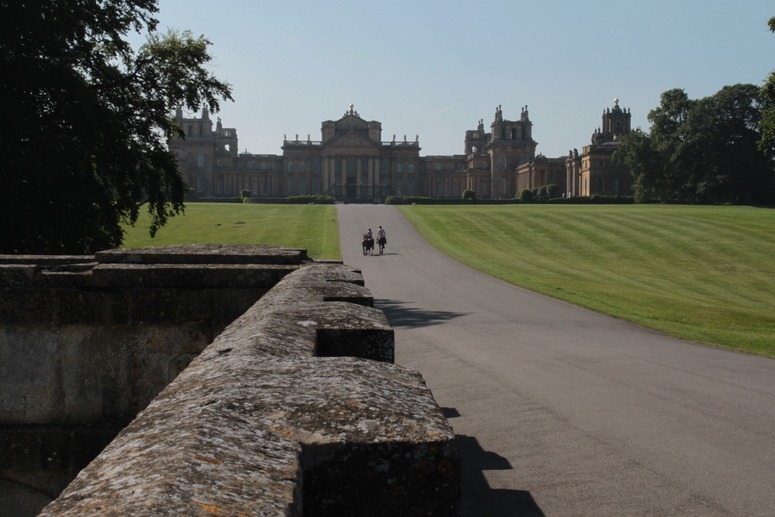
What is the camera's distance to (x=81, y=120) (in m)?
21.7

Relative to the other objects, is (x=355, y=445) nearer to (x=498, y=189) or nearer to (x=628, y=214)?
(x=628, y=214)

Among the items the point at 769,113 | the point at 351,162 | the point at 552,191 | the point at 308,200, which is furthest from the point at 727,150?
the point at 351,162

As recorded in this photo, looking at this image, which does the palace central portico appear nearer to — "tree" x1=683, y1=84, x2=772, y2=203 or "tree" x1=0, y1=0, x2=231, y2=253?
"tree" x1=683, y1=84, x2=772, y2=203

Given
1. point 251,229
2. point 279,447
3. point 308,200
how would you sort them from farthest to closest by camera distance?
point 308,200 < point 251,229 < point 279,447

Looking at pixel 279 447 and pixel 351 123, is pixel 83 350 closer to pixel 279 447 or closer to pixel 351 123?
pixel 279 447

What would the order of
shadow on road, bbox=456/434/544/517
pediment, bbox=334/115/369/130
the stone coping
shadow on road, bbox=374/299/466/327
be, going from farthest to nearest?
1. pediment, bbox=334/115/369/130
2. shadow on road, bbox=374/299/466/327
3. the stone coping
4. shadow on road, bbox=456/434/544/517

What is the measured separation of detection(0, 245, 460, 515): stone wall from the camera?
7.00 feet

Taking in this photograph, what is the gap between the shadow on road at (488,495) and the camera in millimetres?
6008

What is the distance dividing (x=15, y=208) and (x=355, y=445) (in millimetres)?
19374

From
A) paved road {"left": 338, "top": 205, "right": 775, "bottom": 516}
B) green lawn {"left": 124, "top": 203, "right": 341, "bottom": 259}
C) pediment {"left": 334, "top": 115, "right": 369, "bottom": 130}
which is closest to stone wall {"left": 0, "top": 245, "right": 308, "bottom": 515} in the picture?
paved road {"left": 338, "top": 205, "right": 775, "bottom": 516}

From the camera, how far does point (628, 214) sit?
71.6 metres

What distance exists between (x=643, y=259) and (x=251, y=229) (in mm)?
26833

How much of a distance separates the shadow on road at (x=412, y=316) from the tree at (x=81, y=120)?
24.0ft

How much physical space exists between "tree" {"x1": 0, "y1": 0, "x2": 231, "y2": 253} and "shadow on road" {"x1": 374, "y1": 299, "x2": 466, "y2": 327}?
24.0 feet
